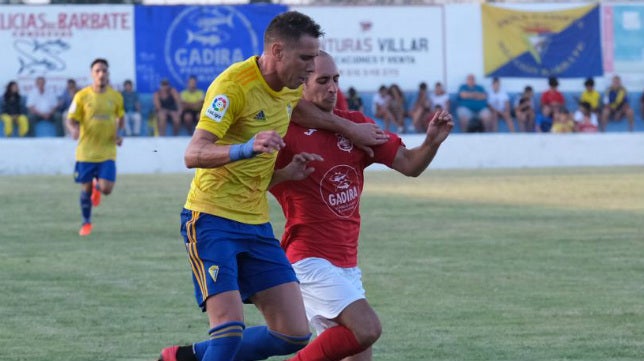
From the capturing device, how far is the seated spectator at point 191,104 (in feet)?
108

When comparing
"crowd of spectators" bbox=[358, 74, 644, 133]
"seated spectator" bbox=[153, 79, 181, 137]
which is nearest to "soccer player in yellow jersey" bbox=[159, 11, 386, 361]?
"seated spectator" bbox=[153, 79, 181, 137]

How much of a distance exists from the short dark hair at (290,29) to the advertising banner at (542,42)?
30538 mm

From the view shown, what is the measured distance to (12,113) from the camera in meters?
31.6

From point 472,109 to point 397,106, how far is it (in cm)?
189

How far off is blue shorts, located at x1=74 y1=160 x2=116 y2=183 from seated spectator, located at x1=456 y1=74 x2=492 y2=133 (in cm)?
1735

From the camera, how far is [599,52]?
123 ft

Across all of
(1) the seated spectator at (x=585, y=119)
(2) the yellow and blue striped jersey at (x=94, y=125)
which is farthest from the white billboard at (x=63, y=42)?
(2) the yellow and blue striped jersey at (x=94, y=125)

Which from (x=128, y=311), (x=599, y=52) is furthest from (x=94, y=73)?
(x=599, y=52)

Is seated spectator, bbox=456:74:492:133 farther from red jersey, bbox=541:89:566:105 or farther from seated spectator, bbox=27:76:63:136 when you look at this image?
seated spectator, bbox=27:76:63:136

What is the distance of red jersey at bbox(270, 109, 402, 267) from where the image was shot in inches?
270

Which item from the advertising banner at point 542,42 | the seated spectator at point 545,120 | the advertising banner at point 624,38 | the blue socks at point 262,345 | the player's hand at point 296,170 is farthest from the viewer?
the advertising banner at point 624,38

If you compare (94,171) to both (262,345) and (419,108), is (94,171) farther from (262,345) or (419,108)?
(419,108)

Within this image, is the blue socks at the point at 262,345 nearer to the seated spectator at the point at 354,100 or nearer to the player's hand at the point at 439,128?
the player's hand at the point at 439,128

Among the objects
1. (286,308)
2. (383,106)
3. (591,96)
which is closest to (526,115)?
(591,96)
